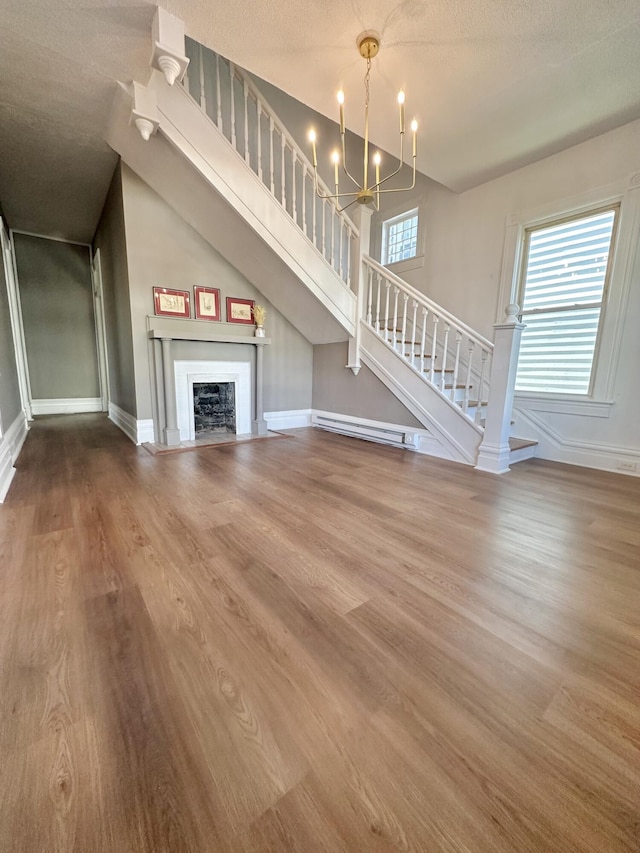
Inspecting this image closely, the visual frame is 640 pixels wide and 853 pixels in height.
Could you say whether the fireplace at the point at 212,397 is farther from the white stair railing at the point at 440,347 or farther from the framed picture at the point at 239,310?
the white stair railing at the point at 440,347

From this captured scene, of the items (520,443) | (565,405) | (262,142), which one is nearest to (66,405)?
(262,142)

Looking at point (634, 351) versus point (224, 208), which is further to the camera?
point (224, 208)

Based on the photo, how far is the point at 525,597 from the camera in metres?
1.35

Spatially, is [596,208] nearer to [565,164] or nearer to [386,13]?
[565,164]

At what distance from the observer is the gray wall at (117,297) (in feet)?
12.0

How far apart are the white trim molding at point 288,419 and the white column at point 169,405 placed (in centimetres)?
121

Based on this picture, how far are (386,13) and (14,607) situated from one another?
143 inches

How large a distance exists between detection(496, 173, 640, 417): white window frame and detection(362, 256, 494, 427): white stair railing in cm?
58

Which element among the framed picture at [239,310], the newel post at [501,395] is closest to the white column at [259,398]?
the framed picture at [239,310]

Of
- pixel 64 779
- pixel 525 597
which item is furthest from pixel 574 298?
pixel 64 779

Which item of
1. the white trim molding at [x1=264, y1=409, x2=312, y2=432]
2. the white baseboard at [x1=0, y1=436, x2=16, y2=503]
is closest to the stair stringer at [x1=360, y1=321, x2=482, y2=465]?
the white trim molding at [x1=264, y1=409, x2=312, y2=432]

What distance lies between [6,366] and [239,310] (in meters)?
2.44

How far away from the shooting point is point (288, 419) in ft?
15.9

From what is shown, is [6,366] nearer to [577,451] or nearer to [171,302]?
[171,302]
